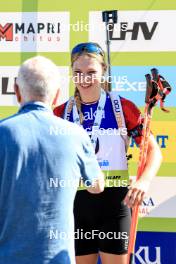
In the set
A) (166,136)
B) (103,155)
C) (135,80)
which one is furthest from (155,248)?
(135,80)

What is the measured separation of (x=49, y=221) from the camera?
154 centimetres

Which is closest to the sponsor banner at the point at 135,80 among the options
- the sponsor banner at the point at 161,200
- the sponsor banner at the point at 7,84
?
the sponsor banner at the point at 161,200

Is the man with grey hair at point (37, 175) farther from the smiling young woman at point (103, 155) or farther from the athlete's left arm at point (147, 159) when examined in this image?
the smiling young woman at point (103, 155)

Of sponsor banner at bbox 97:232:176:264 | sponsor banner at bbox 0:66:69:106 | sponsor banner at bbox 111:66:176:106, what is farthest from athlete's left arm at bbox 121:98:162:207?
sponsor banner at bbox 0:66:69:106

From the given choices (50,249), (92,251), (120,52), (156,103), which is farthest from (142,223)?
(50,249)

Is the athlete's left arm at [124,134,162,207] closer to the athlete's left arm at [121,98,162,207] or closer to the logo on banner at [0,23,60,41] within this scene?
the athlete's left arm at [121,98,162,207]

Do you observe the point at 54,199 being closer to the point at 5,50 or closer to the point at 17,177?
the point at 17,177

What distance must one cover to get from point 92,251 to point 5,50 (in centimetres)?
124

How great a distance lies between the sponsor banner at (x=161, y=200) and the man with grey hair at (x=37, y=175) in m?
1.16

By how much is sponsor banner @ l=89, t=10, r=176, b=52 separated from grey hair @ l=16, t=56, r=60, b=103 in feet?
3.87

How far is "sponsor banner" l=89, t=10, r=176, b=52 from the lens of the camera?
2658 mm

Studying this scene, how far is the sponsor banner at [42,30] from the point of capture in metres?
2.73

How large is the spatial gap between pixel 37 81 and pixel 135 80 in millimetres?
1235

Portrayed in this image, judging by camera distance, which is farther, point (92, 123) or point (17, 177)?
point (92, 123)
